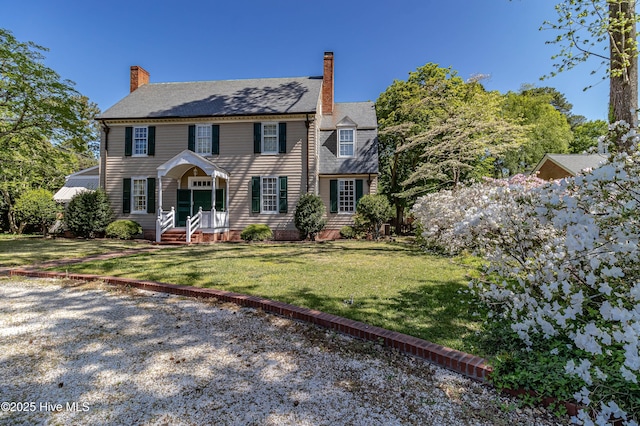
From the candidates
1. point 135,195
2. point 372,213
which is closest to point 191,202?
point 135,195

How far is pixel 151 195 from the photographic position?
15.6 meters

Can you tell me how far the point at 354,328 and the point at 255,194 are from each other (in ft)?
40.9

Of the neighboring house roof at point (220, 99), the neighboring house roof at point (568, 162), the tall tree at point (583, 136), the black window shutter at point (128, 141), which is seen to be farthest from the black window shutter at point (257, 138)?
the tall tree at point (583, 136)

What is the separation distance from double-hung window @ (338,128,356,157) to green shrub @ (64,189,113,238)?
1183 cm

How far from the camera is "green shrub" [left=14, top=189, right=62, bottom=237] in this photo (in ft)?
53.5

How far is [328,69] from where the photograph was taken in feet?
57.2

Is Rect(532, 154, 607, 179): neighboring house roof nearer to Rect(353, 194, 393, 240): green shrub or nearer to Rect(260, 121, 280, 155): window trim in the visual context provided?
Rect(353, 194, 393, 240): green shrub

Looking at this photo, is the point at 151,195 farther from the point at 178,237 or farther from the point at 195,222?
the point at 178,237

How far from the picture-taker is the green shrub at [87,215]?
14531 millimetres

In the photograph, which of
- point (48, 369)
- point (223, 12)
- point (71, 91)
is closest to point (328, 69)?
point (223, 12)

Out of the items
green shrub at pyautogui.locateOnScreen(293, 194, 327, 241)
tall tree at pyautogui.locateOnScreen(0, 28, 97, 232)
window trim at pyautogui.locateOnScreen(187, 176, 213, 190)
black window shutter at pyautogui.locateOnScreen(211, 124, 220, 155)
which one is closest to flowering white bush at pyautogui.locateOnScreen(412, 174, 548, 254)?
green shrub at pyautogui.locateOnScreen(293, 194, 327, 241)

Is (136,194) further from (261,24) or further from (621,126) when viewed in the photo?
(621,126)

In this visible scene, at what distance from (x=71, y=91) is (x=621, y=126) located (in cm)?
1551

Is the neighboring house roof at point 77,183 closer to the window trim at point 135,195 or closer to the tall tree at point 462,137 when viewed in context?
the window trim at point 135,195
